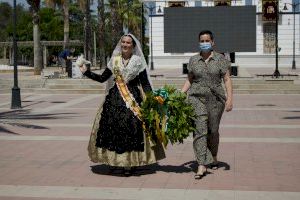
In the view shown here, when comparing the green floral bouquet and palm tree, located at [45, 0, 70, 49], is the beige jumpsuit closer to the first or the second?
the green floral bouquet

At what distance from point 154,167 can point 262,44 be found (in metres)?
40.0

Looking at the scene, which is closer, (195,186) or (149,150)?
(195,186)

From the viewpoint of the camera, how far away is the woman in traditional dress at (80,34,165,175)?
23.7 ft

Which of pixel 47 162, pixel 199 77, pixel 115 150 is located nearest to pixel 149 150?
pixel 115 150

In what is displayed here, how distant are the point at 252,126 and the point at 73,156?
15.7ft

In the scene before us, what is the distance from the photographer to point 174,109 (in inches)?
276

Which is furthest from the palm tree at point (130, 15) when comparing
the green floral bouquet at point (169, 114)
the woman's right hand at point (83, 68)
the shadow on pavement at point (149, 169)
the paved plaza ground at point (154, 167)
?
the green floral bouquet at point (169, 114)

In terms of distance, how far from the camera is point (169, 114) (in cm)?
Answer: 704

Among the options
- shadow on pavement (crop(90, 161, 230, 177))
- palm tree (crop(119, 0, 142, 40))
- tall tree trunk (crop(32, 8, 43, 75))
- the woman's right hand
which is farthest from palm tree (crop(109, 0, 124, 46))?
the woman's right hand

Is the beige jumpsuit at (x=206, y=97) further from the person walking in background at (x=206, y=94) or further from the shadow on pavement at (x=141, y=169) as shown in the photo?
the shadow on pavement at (x=141, y=169)

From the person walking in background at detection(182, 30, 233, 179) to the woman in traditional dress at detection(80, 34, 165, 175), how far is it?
0.58 metres

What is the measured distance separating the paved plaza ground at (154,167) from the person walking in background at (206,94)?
41 cm

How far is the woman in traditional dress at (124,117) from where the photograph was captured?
7234 millimetres

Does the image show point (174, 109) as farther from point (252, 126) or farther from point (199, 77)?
point (252, 126)
